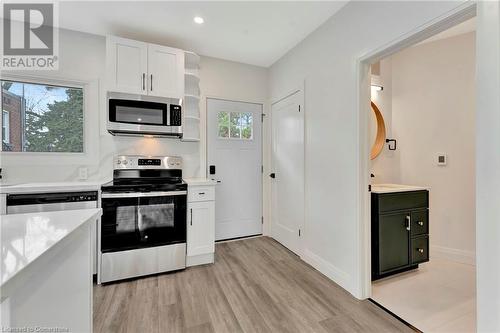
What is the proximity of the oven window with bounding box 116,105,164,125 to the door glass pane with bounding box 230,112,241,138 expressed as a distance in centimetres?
113

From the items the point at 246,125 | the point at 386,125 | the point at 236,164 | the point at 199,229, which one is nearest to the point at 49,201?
the point at 199,229

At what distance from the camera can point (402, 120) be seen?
10.1 ft

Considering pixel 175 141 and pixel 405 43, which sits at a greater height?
pixel 405 43

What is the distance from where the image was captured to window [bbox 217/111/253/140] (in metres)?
3.41

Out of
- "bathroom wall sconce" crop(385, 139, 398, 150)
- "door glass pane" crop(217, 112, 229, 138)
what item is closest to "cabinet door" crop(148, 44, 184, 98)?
"door glass pane" crop(217, 112, 229, 138)

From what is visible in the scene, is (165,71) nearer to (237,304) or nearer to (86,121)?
(86,121)

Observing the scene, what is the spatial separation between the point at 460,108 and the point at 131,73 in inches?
154

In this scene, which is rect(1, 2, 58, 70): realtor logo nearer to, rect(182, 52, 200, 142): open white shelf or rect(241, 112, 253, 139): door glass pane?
rect(182, 52, 200, 142): open white shelf

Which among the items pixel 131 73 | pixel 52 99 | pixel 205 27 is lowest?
pixel 52 99

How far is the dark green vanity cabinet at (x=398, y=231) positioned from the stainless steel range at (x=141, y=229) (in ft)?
6.66

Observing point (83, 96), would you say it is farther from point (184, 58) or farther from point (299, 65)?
point (299, 65)

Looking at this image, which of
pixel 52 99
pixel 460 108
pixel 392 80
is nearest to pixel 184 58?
pixel 52 99

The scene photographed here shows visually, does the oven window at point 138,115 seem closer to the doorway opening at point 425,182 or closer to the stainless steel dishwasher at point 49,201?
the stainless steel dishwasher at point 49,201

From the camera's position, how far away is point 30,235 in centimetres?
85
